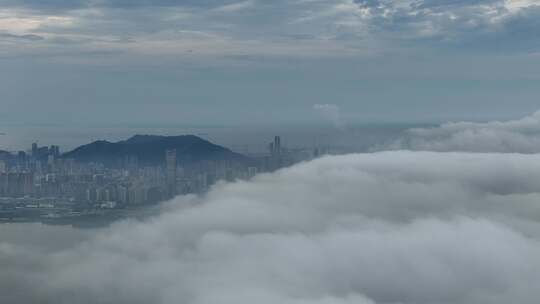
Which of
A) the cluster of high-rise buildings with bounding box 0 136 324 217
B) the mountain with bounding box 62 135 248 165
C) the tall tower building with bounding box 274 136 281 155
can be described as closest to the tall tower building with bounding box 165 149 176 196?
the cluster of high-rise buildings with bounding box 0 136 324 217

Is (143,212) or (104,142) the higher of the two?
(104,142)

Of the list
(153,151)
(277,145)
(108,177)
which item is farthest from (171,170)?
(277,145)

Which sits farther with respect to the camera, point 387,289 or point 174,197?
point 174,197

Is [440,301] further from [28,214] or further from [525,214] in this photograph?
[28,214]

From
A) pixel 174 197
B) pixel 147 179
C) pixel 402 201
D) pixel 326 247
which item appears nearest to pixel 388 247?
pixel 326 247

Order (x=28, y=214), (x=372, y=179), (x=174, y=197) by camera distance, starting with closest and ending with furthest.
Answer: (x=28, y=214), (x=174, y=197), (x=372, y=179)

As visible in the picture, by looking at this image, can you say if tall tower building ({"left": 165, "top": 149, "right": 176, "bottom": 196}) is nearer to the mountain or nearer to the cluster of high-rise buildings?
the cluster of high-rise buildings
